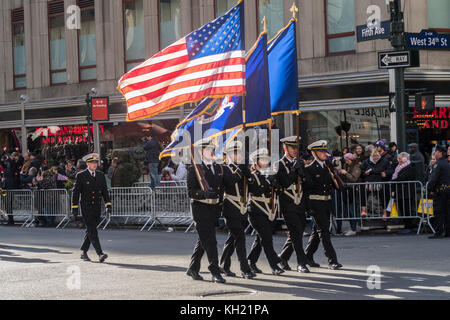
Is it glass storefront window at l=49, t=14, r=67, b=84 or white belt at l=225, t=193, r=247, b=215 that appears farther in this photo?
glass storefront window at l=49, t=14, r=67, b=84

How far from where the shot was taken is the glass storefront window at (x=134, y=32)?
29.3 metres

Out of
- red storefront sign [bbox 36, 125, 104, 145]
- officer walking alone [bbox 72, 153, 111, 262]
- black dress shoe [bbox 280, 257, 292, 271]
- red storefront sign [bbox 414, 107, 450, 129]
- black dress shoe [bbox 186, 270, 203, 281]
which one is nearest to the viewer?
black dress shoe [bbox 186, 270, 203, 281]

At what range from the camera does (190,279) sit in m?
10.9

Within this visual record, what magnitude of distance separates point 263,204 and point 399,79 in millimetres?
7118

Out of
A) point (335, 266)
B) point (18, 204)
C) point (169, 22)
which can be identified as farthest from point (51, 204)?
point (335, 266)

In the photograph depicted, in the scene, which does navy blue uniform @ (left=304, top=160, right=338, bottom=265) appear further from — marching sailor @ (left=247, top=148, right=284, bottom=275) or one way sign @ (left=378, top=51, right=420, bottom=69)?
one way sign @ (left=378, top=51, right=420, bottom=69)

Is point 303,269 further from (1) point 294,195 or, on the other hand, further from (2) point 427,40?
(2) point 427,40

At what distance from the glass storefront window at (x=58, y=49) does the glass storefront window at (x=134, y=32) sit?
11.5ft

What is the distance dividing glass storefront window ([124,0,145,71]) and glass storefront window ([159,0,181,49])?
0.94 m

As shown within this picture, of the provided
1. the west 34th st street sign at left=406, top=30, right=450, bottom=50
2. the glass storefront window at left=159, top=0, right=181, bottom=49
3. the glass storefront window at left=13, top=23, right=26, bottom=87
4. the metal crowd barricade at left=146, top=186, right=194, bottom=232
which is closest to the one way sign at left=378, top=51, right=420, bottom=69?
the west 34th st street sign at left=406, top=30, right=450, bottom=50

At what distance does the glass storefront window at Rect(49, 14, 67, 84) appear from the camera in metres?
31.8

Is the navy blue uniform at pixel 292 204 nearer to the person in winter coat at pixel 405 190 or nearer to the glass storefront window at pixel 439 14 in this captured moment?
the person in winter coat at pixel 405 190

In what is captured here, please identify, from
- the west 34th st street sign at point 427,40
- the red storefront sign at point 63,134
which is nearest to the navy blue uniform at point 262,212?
the west 34th st street sign at point 427,40
